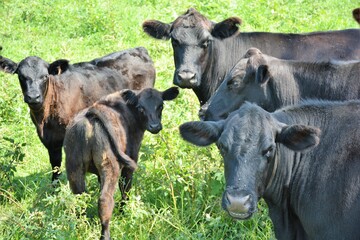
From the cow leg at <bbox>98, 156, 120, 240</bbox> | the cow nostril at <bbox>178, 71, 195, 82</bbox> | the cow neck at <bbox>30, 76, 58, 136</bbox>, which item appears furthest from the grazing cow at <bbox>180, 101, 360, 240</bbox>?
the cow neck at <bbox>30, 76, 58, 136</bbox>

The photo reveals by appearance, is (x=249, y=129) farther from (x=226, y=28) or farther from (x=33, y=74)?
(x=33, y=74)

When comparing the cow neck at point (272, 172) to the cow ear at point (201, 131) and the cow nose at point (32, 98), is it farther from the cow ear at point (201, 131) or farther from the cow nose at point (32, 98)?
the cow nose at point (32, 98)

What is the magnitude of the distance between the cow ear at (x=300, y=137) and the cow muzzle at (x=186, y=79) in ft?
11.2

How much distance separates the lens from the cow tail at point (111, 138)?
7727 mm

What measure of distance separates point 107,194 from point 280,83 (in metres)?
2.02

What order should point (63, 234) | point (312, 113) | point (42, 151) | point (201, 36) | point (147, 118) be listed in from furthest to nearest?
point (42, 151) → point (201, 36) → point (147, 118) → point (63, 234) → point (312, 113)

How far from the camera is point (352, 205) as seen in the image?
18.0 feet

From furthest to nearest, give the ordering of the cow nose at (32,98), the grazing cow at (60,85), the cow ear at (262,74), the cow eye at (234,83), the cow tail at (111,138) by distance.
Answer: the grazing cow at (60,85) → the cow nose at (32,98) → the cow tail at (111,138) → the cow eye at (234,83) → the cow ear at (262,74)

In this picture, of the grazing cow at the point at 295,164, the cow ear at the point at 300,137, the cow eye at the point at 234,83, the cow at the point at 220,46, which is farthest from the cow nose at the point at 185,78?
the cow ear at the point at 300,137

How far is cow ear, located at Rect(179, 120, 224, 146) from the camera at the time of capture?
19.1 feet

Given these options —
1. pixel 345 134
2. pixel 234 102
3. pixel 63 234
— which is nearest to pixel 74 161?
pixel 63 234

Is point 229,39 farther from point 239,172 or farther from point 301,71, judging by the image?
point 239,172

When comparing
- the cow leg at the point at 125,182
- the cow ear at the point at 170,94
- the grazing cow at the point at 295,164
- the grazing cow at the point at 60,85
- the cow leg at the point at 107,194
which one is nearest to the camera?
the grazing cow at the point at 295,164

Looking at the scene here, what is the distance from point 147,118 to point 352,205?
3561mm
